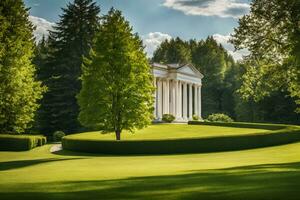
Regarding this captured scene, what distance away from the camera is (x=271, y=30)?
31.2m

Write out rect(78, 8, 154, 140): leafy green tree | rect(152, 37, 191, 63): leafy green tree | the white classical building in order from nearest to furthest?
rect(78, 8, 154, 140): leafy green tree < the white classical building < rect(152, 37, 191, 63): leafy green tree

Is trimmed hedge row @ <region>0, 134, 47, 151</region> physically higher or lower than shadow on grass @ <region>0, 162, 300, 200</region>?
lower

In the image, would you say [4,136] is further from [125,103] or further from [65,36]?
[65,36]

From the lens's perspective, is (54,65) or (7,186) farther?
(54,65)

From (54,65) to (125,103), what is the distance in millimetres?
33904

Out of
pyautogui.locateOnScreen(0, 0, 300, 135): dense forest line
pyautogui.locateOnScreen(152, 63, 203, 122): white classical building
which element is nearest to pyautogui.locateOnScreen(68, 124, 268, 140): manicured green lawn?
pyautogui.locateOnScreen(0, 0, 300, 135): dense forest line

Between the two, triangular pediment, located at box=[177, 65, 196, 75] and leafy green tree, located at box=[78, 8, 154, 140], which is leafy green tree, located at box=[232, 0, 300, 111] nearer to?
leafy green tree, located at box=[78, 8, 154, 140]

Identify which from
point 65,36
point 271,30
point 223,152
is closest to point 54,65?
point 65,36

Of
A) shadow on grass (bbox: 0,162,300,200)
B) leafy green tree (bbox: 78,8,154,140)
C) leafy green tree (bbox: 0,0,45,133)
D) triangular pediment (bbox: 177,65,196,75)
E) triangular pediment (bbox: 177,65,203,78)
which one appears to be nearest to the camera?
shadow on grass (bbox: 0,162,300,200)

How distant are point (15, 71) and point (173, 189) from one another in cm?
3464

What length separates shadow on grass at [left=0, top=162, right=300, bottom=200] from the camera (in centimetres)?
1329

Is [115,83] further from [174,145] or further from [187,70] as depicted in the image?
[187,70]

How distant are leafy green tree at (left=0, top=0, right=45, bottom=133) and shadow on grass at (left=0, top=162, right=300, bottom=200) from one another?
29366 millimetres

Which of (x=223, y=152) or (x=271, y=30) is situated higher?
(x=271, y=30)
